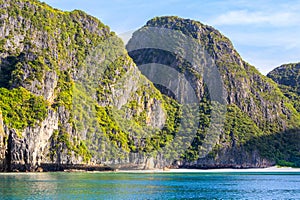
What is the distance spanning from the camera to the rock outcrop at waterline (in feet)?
413

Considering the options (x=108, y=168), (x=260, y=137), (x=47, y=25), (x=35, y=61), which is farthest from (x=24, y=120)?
(x=260, y=137)

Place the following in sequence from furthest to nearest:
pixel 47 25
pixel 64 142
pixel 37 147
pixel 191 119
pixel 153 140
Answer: pixel 191 119
pixel 153 140
pixel 47 25
pixel 64 142
pixel 37 147

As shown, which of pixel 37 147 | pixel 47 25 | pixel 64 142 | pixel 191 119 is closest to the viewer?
pixel 37 147

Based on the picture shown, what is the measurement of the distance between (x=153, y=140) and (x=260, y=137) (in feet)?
156

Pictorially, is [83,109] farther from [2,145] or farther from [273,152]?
[273,152]

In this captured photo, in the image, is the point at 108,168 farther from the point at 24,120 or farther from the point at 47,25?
the point at 47,25

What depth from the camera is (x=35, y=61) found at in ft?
449

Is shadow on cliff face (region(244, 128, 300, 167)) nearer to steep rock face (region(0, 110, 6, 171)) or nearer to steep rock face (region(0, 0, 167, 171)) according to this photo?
steep rock face (region(0, 0, 167, 171))

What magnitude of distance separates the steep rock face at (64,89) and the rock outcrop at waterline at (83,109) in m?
0.26

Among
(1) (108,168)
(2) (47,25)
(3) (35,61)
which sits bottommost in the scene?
(1) (108,168)

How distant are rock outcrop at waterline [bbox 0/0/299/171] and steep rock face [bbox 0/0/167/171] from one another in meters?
0.26

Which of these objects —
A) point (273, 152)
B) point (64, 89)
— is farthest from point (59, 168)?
point (273, 152)

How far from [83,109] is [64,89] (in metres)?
7.49

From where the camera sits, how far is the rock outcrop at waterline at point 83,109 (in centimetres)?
12575
